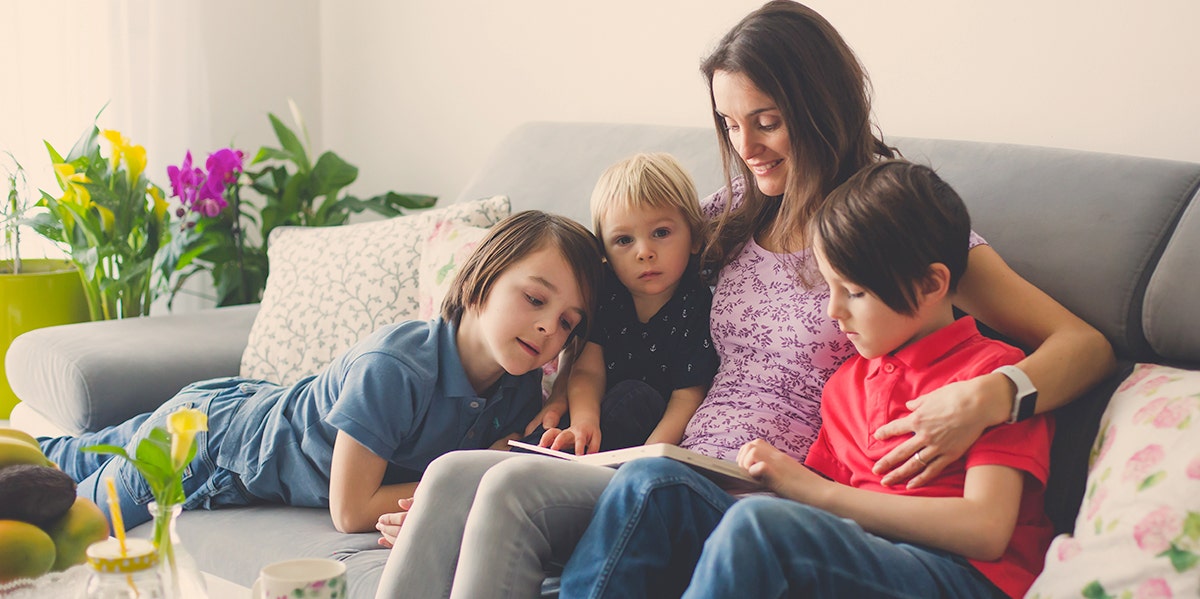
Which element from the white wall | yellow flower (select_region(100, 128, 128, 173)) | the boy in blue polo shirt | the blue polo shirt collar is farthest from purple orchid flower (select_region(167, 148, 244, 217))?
the blue polo shirt collar

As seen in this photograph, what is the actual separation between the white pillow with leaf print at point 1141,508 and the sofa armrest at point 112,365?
1534mm

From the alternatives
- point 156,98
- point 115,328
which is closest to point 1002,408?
point 115,328

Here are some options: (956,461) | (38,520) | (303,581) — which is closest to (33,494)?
(38,520)

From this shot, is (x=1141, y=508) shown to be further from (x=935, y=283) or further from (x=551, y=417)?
(x=551, y=417)

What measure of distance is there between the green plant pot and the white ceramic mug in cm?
185

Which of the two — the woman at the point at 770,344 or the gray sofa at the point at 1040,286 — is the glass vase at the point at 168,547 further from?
the gray sofa at the point at 1040,286

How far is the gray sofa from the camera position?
4.59 feet

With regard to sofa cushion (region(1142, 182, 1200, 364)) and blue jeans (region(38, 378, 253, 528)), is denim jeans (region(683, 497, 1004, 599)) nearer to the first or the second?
sofa cushion (region(1142, 182, 1200, 364))

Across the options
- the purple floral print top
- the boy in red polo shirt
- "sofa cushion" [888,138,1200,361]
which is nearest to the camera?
the boy in red polo shirt

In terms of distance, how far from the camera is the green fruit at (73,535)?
1.16m

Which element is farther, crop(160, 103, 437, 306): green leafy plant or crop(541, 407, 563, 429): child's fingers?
crop(160, 103, 437, 306): green leafy plant

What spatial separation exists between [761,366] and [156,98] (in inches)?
82.9

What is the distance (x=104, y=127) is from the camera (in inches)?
116

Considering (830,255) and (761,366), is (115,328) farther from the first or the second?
(830,255)
